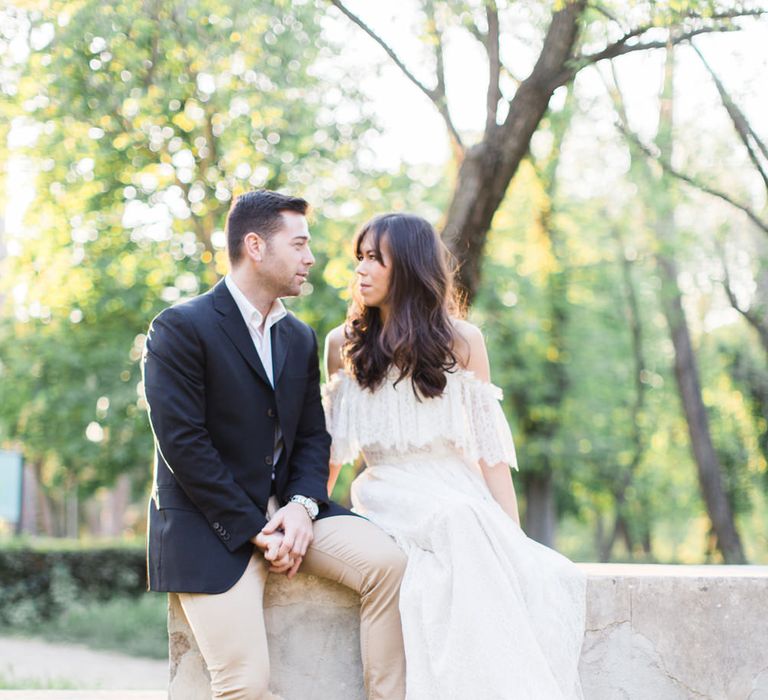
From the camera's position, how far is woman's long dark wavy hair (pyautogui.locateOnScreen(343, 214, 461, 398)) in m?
4.04

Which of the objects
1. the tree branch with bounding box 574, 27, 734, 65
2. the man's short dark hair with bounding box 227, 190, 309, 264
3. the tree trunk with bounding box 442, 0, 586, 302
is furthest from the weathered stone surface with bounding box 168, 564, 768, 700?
the tree branch with bounding box 574, 27, 734, 65

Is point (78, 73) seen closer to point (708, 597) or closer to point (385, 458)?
point (385, 458)

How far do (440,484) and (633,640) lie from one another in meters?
0.91

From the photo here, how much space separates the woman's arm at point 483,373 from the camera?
13.4ft

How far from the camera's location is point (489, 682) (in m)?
3.41

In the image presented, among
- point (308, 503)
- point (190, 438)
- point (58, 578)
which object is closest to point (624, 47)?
point (308, 503)

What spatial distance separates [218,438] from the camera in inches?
143

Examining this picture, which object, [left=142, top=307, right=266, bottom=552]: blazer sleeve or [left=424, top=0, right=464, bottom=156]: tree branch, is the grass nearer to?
[left=424, top=0, right=464, bottom=156]: tree branch

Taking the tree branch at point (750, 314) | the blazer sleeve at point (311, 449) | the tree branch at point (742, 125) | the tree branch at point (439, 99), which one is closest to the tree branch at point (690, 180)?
the tree branch at point (742, 125)

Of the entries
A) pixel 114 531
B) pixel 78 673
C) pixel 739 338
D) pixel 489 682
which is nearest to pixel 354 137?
pixel 78 673

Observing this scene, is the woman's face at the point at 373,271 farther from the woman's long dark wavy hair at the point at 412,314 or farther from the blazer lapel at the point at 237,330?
the blazer lapel at the point at 237,330

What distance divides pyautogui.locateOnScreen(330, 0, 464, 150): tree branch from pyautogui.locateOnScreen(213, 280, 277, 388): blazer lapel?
4.74 meters

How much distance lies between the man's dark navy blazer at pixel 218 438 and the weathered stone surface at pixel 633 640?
0.42 m

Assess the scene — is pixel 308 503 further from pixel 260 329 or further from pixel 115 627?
pixel 115 627
